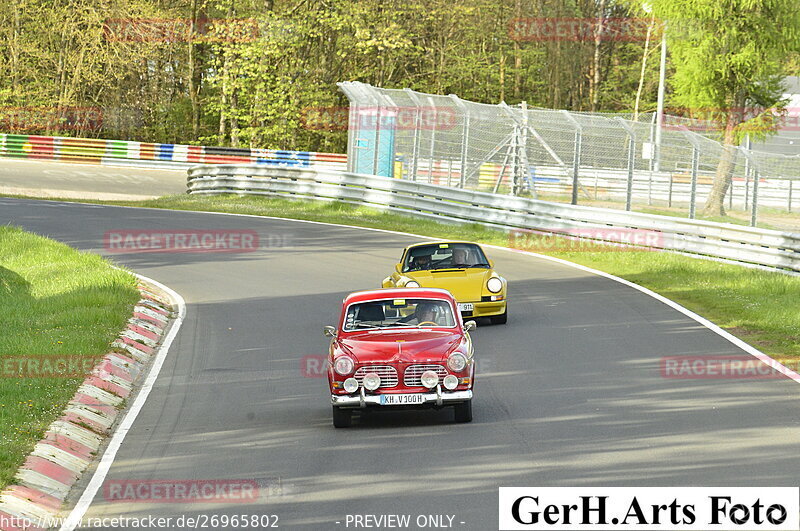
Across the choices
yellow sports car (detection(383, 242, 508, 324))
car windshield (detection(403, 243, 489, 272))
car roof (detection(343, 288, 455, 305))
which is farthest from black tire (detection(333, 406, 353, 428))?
car windshield (detection(403, 243, 489, 272))

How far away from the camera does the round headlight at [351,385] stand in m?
10.8

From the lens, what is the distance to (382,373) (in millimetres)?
10906

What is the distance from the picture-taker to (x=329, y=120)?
5994 centimetres

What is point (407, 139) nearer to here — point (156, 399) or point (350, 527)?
point (156, 399)

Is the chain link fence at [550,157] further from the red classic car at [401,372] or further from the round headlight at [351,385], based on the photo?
the round headlight at [351,385]

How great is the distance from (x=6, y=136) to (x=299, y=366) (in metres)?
49.1

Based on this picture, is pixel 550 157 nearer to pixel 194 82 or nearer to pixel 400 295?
pixel 400 295

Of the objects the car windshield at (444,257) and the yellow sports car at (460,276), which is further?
the car windshield at (444,257)

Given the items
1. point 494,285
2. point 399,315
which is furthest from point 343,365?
point 494,285

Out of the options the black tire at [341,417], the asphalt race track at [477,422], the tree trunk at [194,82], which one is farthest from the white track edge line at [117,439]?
the tree trunk at [194,82]

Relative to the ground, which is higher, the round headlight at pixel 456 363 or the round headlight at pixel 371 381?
the round headlight at pixel 456 363

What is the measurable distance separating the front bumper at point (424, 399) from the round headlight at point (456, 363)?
22 centimetres

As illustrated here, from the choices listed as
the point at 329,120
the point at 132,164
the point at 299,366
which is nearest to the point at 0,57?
the point at 132,164

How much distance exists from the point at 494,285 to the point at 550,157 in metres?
15.4
